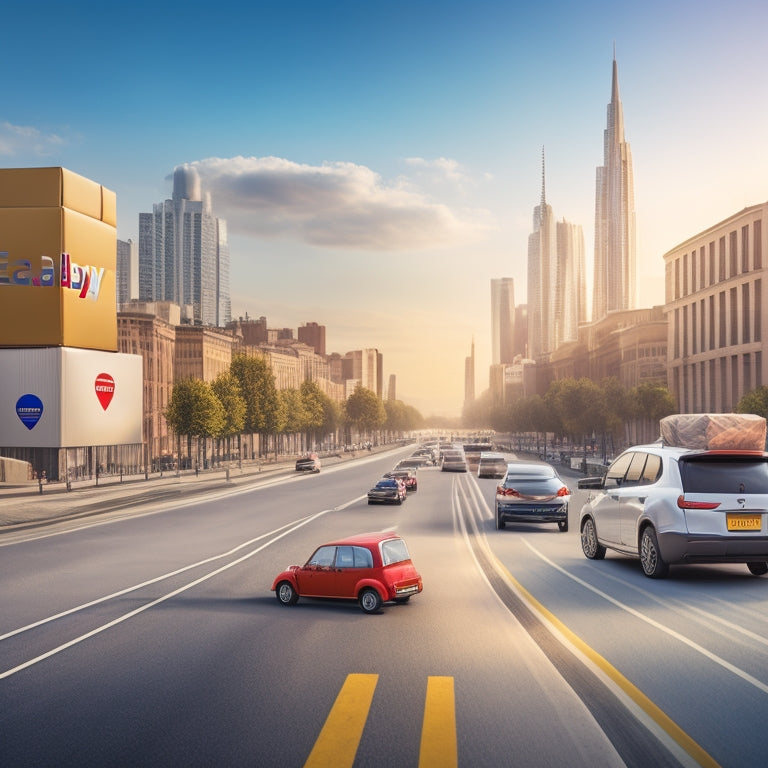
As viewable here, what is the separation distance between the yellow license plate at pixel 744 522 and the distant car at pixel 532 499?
11.7 m

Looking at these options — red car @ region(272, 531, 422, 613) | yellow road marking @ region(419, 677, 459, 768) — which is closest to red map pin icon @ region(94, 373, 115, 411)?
red car @ region(272, 531, 422, 613)

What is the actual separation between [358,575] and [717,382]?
11174 centimetres

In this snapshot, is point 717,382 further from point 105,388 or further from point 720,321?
point 105,388

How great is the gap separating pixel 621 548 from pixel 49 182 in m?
51.0

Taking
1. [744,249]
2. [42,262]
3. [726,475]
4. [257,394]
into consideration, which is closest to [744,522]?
[726,475]

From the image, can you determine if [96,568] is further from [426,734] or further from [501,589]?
[426,734]

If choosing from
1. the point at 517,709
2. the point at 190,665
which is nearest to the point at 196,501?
the point at 190,665

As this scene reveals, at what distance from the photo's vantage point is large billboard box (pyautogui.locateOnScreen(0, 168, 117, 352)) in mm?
56688

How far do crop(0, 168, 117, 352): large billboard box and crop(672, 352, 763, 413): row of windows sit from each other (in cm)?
7201

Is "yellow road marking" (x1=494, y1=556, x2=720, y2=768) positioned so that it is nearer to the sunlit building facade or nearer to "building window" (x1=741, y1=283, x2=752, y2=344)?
the sunlit building facade

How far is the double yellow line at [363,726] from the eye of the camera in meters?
6.28

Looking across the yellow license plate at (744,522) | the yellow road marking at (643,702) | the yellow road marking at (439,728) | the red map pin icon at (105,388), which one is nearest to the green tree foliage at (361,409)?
the red map pin icon at (105,388)

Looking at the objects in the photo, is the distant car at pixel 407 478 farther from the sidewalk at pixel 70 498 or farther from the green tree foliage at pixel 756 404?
the green tree foliage at pixel 756 404

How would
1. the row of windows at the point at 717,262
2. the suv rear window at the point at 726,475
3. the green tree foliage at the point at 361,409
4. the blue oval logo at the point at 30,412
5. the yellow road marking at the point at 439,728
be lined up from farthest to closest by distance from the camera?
1. the green tree foliage at the point at 361,409
2. the row of windows at the point at 717,262
3. the blue oval logo at the point at 30,412
4. the suv rear window at the point at 726,475
5. the yellow road marking at the point at 439,728
